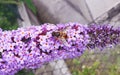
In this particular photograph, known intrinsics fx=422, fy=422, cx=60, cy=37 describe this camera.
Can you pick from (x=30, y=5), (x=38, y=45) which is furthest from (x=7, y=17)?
(x=38, y=45)

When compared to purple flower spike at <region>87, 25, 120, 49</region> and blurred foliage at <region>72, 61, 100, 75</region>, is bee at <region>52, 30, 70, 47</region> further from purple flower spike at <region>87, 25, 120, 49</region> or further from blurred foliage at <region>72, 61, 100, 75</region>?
blurred foliage at <region>72, 61, 100, 75</region>

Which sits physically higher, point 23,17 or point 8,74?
point 23,17

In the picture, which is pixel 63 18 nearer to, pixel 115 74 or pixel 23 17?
pixel 23 17

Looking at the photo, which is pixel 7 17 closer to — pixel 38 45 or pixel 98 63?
pixel 98 63

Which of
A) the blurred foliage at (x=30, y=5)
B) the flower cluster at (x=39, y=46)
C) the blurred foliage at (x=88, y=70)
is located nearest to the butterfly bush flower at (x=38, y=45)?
the flower cluster at (x=39, y=46)

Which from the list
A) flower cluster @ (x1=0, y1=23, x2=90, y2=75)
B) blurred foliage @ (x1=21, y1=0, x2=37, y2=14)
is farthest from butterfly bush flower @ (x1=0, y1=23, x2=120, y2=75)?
blurred foliage @ (x1=21, y1=0, x2=37, y2=14)

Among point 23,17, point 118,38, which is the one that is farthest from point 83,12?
point 118,38
